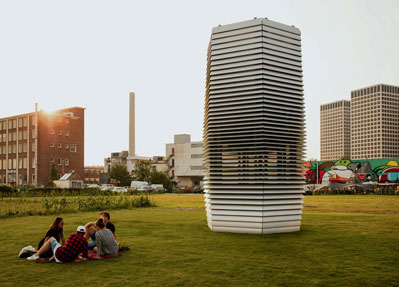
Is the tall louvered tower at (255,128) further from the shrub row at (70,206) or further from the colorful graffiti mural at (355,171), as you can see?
the colorful graffiti mural at (355,171)

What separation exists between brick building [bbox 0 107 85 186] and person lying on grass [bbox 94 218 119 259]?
74.2m

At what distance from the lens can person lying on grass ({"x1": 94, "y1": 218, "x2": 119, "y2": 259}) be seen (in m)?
8.80

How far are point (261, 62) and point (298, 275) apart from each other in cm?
747

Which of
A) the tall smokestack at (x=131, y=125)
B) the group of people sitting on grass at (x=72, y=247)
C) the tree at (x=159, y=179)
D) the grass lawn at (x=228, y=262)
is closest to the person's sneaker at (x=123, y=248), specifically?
the grass lawn at (x=228, y=262)

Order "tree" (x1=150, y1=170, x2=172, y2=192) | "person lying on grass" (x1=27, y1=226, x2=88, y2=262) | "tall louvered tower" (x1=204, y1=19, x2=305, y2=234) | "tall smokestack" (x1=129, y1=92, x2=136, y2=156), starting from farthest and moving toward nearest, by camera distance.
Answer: "tall smokestack" (x1=129, y1=92, x2=136, y2=156), "tree" (x1=150, y1=170, x2=172, y2=192), "tall louvered tower" (x1=204, y1=19, x2=305, y2=234), "person lying on grass" (x1=27, y1=226, x2=88, y2=262)

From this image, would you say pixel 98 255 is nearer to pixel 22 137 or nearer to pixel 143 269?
pixel 143 269

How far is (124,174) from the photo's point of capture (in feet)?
269

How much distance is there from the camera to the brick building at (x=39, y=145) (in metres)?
79.0

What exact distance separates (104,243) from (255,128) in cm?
610

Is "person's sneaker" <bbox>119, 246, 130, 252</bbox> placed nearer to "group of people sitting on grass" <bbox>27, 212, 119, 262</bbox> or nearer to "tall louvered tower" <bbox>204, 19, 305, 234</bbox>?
"group of people sitting on grass" <bbox>27, 212, 119, 262</bbox>

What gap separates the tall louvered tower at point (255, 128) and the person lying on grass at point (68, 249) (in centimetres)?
527

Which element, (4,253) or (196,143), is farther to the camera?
(196,143)

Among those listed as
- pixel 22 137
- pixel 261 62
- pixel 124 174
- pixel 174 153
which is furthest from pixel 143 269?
pixel 174 153

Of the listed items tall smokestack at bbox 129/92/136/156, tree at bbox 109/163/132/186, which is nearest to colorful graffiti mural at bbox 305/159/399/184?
tree at bbox 109/163/132/186
